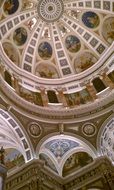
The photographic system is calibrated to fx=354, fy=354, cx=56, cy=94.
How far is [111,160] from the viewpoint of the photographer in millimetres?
20359

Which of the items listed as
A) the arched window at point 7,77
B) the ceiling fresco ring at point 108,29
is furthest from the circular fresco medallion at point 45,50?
the arched window at point 7,77

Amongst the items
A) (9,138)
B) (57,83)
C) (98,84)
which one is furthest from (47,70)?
(9,138)

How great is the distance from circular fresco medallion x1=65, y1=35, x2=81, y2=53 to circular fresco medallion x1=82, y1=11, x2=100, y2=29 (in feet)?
4.31

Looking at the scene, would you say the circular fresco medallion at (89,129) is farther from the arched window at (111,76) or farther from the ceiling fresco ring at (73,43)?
the ceiling fresco ring at (73,43)

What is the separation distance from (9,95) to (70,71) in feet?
19.8

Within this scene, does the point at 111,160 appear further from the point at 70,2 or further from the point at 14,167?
the point at 70,2

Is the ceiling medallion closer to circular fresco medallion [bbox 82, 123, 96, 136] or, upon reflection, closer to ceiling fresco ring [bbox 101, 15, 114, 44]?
ceiling fresco ring [bbox 101, 15, 114, 44]

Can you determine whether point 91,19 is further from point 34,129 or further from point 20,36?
point 34,129

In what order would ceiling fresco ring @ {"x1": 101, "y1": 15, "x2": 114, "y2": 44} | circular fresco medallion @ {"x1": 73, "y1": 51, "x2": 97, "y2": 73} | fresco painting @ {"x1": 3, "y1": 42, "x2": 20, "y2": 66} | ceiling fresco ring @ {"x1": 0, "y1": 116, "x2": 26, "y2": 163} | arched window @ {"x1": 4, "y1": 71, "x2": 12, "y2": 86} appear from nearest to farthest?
1. ceiling fresco ring @ {"x1": 0, "y1": 116, "x2": 26, "y2": 163}
2. arched window @ {"x1": 4, "y1": 71, "x2": 12, "y2": 86}
3. fresco painting @ {"x1": 3, "y1": 42, "x2": 20, "y2": 66}
4. ceiling fresco ring @ {"x1": 101, "y1": 15, "x2": 114, "y2": 44}
5. circular fresco medallion @ {"x1": 73, "y1": 51, "x2": 97, "y2": 73}

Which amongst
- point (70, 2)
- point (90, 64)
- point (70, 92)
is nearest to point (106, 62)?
point (90, 64)

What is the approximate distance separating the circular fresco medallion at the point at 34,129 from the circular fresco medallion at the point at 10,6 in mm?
7552

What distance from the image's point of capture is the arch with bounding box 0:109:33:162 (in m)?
19.7

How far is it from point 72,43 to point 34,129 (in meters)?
7.90

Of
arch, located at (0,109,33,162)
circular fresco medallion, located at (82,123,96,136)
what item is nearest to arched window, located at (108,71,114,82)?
circular fresco medallion, located at (82,123,96,136)
